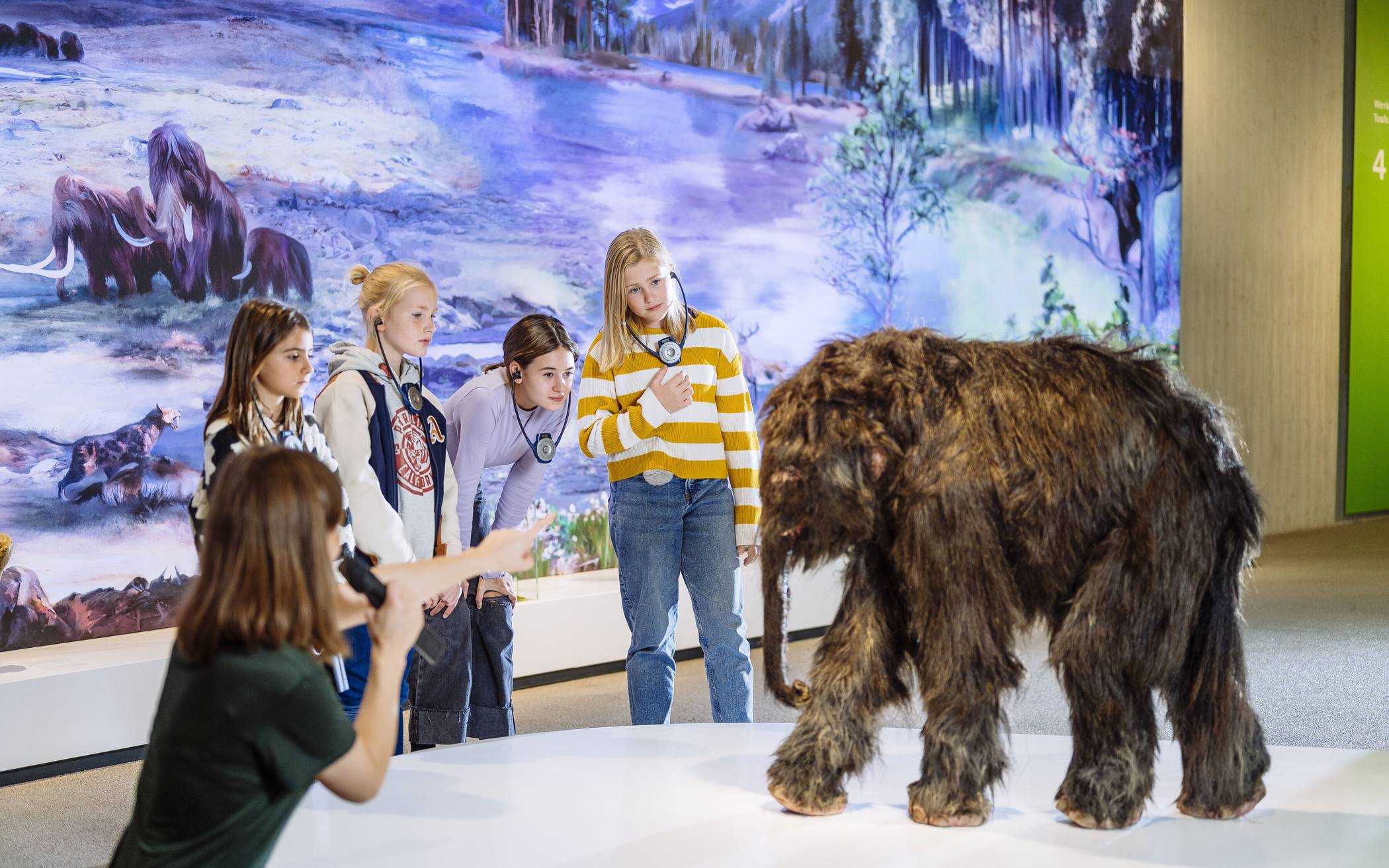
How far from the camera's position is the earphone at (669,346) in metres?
2.58

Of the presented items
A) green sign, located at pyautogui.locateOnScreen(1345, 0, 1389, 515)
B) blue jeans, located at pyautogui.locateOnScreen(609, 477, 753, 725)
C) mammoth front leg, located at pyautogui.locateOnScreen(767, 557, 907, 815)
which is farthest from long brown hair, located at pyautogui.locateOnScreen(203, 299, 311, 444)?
green sign, located at pyautogui.locateOnScreen(1345, 0, 1389, 515)

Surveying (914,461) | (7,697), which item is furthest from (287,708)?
(7,697)

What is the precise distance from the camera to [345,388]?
8.21 feet

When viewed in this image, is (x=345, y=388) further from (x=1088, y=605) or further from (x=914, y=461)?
(x=1088, y=605)

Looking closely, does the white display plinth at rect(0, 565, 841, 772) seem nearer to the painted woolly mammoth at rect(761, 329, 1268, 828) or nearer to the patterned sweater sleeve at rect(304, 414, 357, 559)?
the patterned sweater sleeve at rect(304, 414, 357, 559)

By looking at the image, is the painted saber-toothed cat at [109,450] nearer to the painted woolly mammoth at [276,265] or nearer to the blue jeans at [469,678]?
the painted woolly mammoth at [276,265]

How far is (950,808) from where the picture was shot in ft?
5.23

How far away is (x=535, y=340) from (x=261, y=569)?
1870mm

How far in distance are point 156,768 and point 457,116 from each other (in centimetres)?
450

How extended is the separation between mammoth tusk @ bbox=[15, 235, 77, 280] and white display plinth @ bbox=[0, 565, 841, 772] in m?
1.27

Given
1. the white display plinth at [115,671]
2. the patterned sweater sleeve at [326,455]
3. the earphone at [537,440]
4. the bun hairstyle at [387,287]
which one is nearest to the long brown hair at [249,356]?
the patterned sweater sleeve at [326,455]

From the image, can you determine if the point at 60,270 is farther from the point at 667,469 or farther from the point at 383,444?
the point at 667,469

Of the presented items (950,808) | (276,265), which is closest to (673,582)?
(950,808)

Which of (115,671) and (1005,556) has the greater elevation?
(1005,556)
